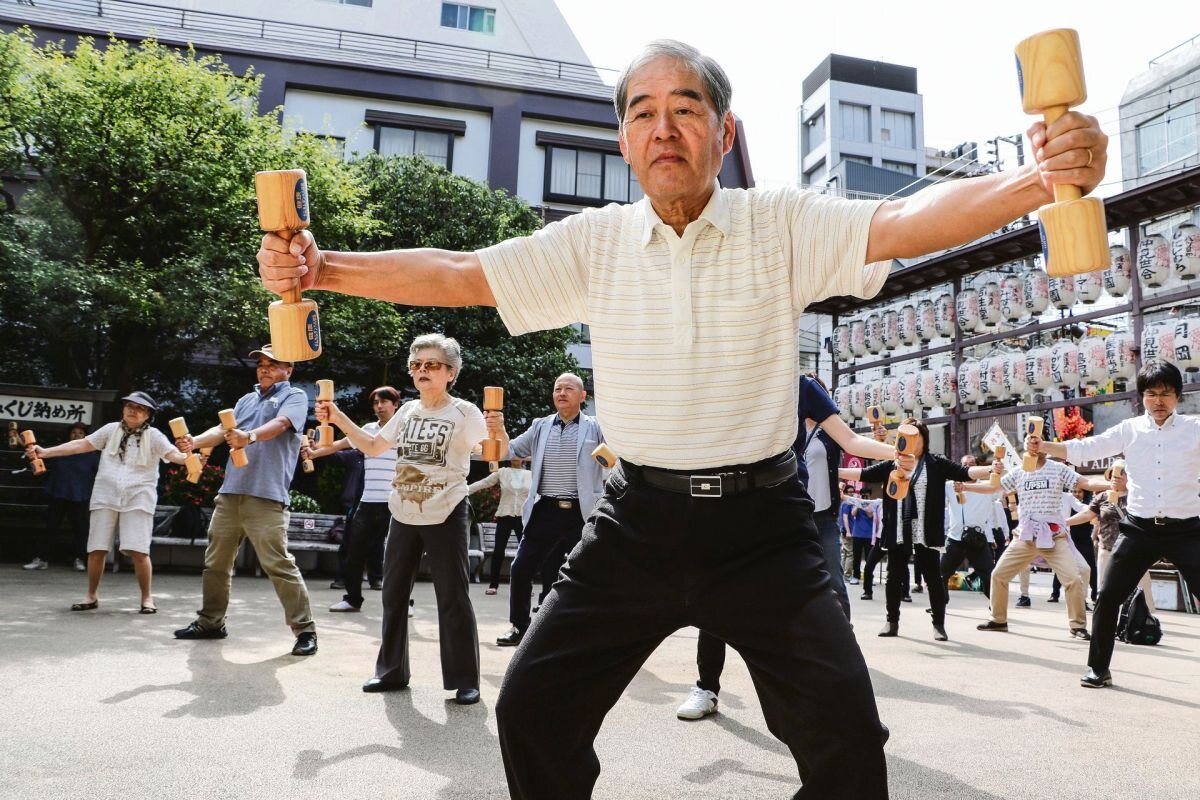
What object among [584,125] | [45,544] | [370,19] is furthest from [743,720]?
[370,19]

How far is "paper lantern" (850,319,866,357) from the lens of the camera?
783 inches

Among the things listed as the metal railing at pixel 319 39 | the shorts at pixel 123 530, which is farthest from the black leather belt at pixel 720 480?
the metal railing at pixel 319 39

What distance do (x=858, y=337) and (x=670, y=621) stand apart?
18979mm

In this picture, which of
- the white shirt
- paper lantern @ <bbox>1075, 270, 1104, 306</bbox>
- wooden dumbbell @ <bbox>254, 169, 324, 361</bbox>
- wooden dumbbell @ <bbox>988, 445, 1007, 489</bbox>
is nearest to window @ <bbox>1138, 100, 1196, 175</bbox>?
paper lantern @ <bbox>1075, 270, 1104, 306</bbox>

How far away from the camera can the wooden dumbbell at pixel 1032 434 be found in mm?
5379

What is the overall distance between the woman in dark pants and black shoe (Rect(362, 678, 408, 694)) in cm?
519

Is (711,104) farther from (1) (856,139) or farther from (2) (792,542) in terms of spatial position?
(1) (856,139)

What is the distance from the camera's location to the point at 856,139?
43375 millimetres

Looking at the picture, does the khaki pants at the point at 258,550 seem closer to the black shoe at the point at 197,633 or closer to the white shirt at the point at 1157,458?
the black shoe at the point at 197,633

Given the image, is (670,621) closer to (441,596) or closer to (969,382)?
(441,596)

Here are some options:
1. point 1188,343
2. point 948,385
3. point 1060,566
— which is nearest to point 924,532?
point 1060,566

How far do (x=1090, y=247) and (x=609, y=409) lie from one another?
1.16 metres

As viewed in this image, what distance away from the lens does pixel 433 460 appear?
519cm

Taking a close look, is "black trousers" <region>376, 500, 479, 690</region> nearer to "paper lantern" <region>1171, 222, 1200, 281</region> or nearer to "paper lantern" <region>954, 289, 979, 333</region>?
"paper lantern" <region>1171, 222, 1200, 281</region>
